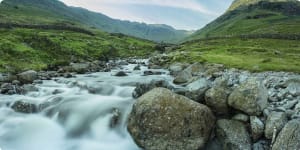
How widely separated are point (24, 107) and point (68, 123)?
510 centimetres

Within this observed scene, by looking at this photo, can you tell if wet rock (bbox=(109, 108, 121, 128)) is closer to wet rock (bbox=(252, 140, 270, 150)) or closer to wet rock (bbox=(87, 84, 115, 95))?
wet rock (bbox=(87, 84, 115, 95))

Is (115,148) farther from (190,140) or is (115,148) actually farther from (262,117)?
(262,117)

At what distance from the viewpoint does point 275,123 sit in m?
21.6

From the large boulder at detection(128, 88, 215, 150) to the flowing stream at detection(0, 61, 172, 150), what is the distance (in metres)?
2.03

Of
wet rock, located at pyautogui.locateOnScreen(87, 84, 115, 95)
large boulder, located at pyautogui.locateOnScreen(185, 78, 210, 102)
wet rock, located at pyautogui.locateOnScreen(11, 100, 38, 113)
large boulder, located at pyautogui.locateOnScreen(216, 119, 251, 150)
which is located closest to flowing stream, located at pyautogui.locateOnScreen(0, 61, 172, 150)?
wet rock, located at pyautogui.locateOnScreen(11, 100, 38, 113)

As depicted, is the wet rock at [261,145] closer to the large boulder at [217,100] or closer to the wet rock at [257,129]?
the wet rock at [257,129]

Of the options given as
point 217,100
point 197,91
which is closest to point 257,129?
point 217,100

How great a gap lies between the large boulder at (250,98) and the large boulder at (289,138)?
3.38 metres

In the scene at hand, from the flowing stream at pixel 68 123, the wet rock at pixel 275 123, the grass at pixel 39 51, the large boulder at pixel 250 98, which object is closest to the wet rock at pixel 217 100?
the large boulder at pixel 250 98

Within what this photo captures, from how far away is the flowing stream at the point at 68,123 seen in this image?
25.5 m

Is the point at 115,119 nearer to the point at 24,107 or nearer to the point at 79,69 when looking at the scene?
the point at 24,107

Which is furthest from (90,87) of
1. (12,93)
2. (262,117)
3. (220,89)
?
(262,117)

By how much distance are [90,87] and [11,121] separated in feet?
37.9

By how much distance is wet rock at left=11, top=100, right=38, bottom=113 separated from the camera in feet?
101
